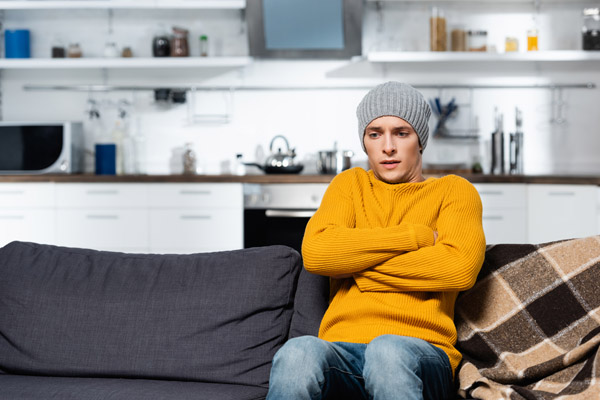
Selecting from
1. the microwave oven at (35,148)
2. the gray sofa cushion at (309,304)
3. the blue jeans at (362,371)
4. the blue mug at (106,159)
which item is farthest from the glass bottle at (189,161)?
the blue jeans at (362,371)

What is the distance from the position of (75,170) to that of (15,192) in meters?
0.50

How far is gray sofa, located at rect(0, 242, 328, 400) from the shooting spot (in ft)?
6.31

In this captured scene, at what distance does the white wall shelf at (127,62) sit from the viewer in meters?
4.47

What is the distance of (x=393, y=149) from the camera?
1.92 m

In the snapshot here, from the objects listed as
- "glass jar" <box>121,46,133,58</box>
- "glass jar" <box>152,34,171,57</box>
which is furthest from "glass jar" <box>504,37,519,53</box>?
"glass jar" <box>121,46,133,58</box>

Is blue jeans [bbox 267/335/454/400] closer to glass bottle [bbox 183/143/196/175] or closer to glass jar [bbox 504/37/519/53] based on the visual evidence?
glass bottle [bbox 183/143/196/175]

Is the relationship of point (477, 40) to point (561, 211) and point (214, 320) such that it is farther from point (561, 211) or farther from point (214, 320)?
point (214, 320)

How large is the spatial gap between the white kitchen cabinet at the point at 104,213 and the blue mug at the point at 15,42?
1.06 m

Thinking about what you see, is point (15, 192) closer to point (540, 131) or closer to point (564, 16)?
point (540, 131)

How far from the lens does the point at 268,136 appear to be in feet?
15.6

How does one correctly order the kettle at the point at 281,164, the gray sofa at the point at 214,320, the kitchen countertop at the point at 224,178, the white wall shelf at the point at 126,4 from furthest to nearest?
the white wall shelf at the point at 126,4 → the kettle at the point at 281,164 → the kitchen countertop at the point at 224,178 → the gray sofa at the point at 214,320

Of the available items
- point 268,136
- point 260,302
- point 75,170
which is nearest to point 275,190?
point 268,136

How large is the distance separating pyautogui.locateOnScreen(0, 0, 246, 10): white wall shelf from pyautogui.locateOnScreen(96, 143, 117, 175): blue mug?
0.86 meters

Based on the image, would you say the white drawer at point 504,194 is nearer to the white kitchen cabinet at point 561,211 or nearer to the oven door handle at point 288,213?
the white kitchen cabinet at point 561,211
